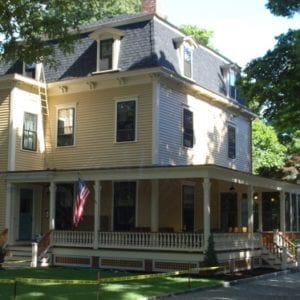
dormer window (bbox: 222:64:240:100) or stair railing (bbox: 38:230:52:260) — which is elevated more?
dormer window (bbox: 222:64:240:100)

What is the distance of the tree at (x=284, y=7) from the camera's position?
1791 cm

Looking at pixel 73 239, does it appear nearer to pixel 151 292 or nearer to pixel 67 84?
pixel 67 84

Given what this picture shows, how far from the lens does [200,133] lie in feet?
90.2

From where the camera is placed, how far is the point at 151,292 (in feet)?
50.0

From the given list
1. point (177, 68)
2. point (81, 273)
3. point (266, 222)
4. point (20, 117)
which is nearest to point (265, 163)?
point (266, 222)

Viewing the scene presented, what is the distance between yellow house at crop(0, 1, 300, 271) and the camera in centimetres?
2294

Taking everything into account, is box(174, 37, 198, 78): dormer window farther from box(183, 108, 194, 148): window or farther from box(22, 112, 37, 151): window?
box(22, 112, 37, 151): window

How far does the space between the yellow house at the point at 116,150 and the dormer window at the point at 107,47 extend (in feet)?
0.16

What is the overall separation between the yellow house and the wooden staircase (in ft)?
0.23

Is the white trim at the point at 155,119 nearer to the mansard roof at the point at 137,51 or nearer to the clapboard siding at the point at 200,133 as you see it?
the clapboard siding at the point at 200,133

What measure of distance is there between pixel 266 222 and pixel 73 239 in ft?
38.4

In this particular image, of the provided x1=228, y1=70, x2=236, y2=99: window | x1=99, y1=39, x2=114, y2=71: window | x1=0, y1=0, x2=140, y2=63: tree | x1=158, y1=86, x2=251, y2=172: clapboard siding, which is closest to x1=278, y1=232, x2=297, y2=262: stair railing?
x1=158, y1=86, x2=251, y2=172: clapboard siding

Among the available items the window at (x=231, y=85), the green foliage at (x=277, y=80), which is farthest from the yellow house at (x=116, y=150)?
the green foliage at (x=277, y=80)

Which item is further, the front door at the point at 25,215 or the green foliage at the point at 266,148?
the green foliage at the point at 266,148
